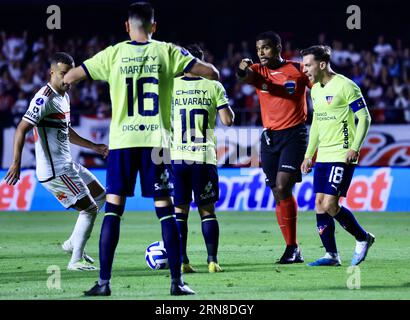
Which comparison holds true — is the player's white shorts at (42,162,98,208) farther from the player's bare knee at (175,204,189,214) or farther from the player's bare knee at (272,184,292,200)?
the player's bare knee at (272,184,292,200)

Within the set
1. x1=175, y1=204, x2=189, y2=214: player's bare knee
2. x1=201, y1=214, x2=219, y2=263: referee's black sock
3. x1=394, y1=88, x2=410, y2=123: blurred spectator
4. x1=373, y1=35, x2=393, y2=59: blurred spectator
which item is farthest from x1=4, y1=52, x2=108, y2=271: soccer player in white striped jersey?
x1=373, y1=35, x2=393, y2=59: blurred spectator

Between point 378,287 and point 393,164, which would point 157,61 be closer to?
point 378,287

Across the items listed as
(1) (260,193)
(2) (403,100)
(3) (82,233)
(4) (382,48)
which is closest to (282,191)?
(3) (82,233)

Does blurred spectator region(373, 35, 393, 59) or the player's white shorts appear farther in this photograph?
blurred spectator region(373, 35, 393, 59)

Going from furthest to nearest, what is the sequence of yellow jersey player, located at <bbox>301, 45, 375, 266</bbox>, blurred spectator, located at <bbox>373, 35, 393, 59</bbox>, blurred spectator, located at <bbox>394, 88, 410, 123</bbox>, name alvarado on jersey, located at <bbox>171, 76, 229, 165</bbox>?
blurred spectator, located at <bbox>373, 35, 393, 59</bbox> → blurred spectator, located at <bbox>394, 88, 410, 123</bbox> → yellow jersey player, located at <bbox>301, 45, 375, 266</bbox> → name alvarado on jersey, located at <bbox>171, 76, 229, 165</bbox>

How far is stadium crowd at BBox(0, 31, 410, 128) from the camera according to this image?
70.9ft

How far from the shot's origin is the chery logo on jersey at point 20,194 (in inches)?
727

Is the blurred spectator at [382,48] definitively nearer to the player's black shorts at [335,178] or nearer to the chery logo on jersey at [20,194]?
the chery logo on jersey at [20,194]

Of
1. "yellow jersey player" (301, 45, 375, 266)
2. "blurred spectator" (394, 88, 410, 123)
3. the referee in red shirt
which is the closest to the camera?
"yellow jersey player" (301, 45, 375, 266)

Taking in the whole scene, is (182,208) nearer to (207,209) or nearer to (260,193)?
(207,209)

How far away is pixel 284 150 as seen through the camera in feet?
33.6

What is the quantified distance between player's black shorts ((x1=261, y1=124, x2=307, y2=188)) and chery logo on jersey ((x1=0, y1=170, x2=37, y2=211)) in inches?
355
